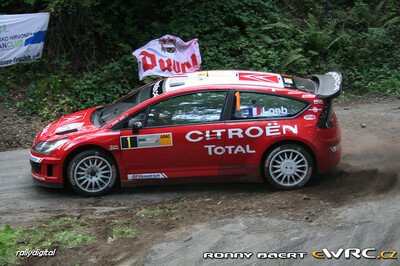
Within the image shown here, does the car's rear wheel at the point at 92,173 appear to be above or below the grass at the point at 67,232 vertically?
above

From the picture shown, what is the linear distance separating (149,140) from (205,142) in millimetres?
759

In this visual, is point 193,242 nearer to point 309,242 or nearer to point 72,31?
point 309,242

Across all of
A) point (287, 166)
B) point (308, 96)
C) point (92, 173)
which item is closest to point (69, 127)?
point (92, 173)

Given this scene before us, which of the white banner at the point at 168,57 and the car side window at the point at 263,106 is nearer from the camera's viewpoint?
the car side window at the point at 263,106

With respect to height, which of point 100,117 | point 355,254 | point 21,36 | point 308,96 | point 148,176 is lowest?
point 355,254

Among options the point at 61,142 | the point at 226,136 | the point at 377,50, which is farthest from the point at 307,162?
the point at 377,50

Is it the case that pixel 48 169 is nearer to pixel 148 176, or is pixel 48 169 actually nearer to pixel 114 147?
pixel 114 147

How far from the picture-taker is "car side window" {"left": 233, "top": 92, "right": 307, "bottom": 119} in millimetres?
7516

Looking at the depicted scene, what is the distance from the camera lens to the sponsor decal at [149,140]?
24.3 ft

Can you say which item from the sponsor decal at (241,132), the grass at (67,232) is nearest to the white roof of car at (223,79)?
the sponsor decal at (241,132)

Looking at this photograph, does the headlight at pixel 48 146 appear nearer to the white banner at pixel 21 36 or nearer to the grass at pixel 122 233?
the grass at pixel 122 233

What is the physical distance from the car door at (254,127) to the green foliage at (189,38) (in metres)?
5.91

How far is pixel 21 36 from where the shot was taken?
522 inches

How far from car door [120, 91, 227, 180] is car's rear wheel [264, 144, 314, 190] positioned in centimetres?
71
